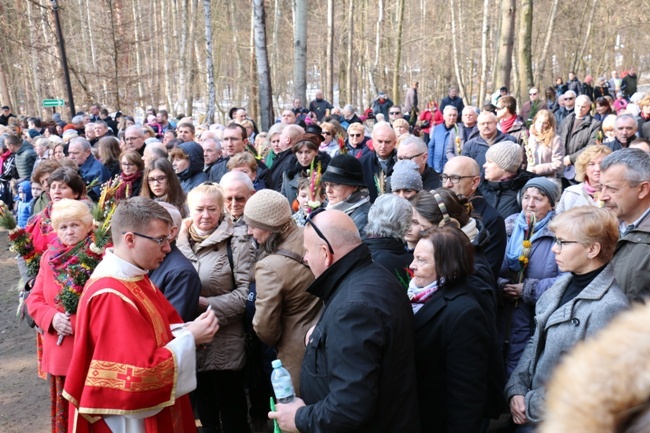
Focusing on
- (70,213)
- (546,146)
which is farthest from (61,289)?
(546,146)

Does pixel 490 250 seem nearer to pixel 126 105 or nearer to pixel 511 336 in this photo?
pixel 511 336

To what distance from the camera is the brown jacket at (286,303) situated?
11.9ft

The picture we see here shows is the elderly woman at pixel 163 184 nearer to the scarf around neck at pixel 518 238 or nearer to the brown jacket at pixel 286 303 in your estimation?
the brown jacket at pixel 286 303

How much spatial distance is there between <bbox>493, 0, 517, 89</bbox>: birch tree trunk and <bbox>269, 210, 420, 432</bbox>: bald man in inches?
539

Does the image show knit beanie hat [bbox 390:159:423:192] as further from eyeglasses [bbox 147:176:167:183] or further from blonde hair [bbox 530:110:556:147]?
blonde hair [bbox 530:110:556:147]

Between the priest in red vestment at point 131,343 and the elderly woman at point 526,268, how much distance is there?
2266mm

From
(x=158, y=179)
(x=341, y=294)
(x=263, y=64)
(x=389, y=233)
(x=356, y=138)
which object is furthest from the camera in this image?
(x=263, y=64)

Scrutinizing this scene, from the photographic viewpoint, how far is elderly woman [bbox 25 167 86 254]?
16.6 feet

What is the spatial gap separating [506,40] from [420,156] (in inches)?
412

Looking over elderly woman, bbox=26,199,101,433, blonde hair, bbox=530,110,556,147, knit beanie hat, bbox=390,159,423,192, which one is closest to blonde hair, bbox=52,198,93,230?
elderly woman, bbox=26,199,101,433

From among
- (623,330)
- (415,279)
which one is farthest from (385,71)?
(623,330)

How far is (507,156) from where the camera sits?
5.20 meters

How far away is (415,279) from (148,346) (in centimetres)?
145

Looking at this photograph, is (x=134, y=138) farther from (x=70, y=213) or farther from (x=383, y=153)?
(x=70, y=213)
